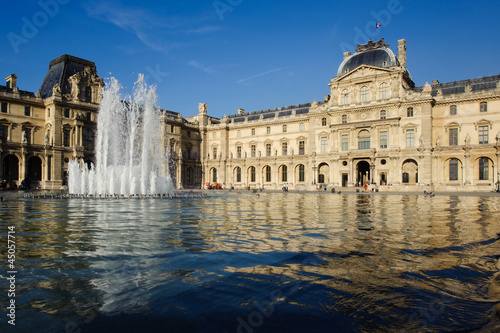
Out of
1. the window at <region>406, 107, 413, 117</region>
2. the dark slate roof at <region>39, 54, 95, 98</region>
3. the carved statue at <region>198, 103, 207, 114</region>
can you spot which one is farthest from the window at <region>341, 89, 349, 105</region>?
the dark slate roof at <region>39, 54, 95, 98</region>

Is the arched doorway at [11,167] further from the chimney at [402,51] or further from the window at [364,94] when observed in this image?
the chimney at [402,51]

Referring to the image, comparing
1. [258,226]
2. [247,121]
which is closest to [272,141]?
[247,121]

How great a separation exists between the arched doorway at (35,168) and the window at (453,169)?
58.0 m

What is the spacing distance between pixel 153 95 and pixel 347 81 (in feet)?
103

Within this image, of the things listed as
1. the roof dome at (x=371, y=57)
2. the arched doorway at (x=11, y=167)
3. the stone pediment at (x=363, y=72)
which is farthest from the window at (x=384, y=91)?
the arched doorway at (x=11, y=167)

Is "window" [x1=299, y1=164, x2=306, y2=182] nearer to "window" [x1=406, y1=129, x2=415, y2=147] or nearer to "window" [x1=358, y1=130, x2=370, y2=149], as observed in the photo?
"window" [x1=358, y1=130, x2=370, y2=149]

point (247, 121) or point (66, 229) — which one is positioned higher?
point (247, 121)

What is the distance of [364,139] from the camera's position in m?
52.6

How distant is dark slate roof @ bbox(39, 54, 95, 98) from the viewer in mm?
53469

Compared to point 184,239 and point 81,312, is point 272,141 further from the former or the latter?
point 81,312

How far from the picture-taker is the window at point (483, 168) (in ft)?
149

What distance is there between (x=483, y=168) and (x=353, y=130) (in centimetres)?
1770

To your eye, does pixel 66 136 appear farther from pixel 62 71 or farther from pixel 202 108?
pixel 202 108

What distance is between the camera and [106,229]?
9.90m
